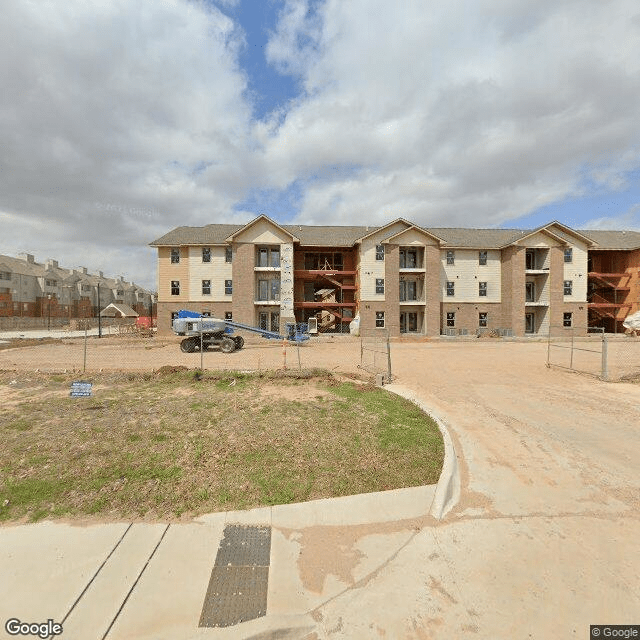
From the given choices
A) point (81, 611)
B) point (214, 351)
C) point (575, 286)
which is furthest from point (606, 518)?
point (575, 286)

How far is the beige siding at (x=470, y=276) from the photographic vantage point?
36.2 meters

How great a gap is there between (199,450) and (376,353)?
55.6 ft

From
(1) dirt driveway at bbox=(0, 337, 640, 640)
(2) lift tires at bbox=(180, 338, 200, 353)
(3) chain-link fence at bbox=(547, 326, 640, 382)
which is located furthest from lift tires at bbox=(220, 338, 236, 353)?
(3) chain-link fence at bbox=(547, 326, 640, 382)

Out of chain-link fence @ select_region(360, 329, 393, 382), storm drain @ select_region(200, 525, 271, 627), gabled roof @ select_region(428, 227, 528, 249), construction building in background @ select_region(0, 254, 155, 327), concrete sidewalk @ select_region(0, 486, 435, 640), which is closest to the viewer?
concrete sidewalk @ select_region(0, 486, 435, 640)

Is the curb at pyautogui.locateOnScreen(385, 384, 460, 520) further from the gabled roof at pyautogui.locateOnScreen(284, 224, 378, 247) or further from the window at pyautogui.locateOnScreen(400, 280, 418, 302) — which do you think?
the gabled roof at pyautogui.locateOnScreen(284, 224, 378, 247)

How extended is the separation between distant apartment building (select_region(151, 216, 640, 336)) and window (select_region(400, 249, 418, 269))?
0.11 meters

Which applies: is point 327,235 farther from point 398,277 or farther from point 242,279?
point 242,279

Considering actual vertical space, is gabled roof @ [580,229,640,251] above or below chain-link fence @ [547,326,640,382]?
above

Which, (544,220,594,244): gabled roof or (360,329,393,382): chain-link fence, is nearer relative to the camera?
(360,329,393,382): chain-link fence

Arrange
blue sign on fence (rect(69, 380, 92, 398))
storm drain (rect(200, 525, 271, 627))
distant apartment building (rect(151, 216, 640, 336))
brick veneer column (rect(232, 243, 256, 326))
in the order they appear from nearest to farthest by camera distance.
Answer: storm drain (rect(200, 525, 271, 627)) < blue sign on fence (rect(69, 380, 92, 398)) < brick veneer column (rect(232, 243, 256, 326)) < distant apartment building (rect(151, 216, 640, 336))

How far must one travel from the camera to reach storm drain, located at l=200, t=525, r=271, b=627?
311 centimetres

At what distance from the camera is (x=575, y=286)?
119 feet

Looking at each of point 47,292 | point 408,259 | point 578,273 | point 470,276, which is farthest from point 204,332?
point 47,292

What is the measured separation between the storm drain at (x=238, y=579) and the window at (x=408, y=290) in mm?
33663
